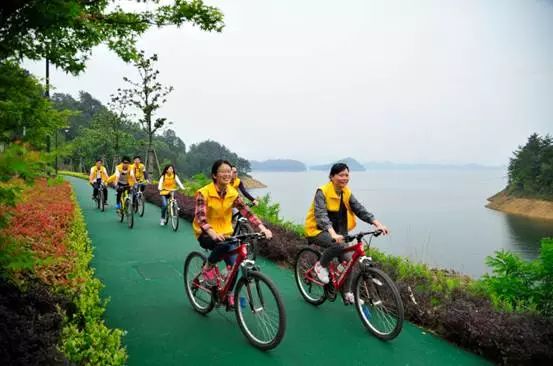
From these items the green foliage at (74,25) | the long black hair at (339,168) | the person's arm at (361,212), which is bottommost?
the person's arm at (361,212)

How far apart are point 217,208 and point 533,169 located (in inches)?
2599

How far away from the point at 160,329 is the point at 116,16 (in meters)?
5.16

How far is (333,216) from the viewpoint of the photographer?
507 centimetres

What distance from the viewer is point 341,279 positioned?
482 cm

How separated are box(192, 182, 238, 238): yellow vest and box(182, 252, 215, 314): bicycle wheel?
49cm

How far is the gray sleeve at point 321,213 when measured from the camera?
15.4ft

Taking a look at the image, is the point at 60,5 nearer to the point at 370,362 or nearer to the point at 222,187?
the point at 222,187

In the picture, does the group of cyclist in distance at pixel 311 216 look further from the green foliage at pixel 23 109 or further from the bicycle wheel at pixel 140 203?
the bicycle wheel at pixel 140 203

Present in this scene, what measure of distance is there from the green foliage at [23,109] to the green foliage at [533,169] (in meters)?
63.2

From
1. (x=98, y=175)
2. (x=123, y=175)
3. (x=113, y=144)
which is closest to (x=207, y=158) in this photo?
(x=113, y=144)

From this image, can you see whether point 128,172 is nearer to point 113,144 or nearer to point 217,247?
point 217,247

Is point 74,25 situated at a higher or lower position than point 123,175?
higher

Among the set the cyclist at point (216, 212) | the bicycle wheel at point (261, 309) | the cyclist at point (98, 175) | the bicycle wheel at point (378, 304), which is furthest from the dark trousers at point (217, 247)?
the cyclist at point (98, 175)

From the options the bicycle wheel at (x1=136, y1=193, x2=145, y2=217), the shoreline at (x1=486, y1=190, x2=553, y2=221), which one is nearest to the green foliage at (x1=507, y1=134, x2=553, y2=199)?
the shoreline at (x1=486, y1=190, x2=553, y2=221)
